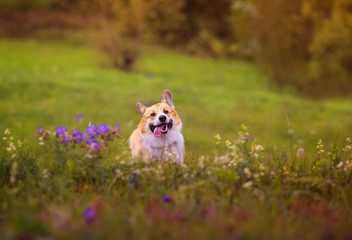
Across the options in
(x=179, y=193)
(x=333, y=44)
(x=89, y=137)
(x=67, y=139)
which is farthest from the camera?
(x=333, y=44)

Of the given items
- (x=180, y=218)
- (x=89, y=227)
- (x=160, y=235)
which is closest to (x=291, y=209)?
(x=180, y=218)

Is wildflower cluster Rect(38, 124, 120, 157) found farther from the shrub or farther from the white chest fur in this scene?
the shrub

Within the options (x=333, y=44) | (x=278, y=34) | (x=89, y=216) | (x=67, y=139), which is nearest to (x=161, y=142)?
(x=67, y=139)

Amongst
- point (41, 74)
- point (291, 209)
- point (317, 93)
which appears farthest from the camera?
point (317, 93)

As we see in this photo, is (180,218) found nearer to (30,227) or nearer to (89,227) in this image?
(89,227)

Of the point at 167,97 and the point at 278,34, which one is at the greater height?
the point at 278,34

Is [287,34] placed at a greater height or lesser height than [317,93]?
greater

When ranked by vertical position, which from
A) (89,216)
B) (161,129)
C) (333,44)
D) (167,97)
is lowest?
(89,216)

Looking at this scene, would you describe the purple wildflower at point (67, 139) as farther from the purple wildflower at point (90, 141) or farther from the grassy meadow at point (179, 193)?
the purple wildflower at point (90, 141)

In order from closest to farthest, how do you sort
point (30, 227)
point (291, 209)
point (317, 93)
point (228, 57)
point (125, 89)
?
point (30, 227) < point (291, 209) < point (125, 89) < point (317, 93) < point (228, 57)

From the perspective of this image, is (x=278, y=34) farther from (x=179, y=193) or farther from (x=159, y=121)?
(x=179, y=193)

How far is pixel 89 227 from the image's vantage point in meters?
2.79

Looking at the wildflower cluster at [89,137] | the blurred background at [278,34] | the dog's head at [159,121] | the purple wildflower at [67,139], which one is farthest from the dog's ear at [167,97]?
the blurred background at [278,34]

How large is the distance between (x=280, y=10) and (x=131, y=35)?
942 centimetres
